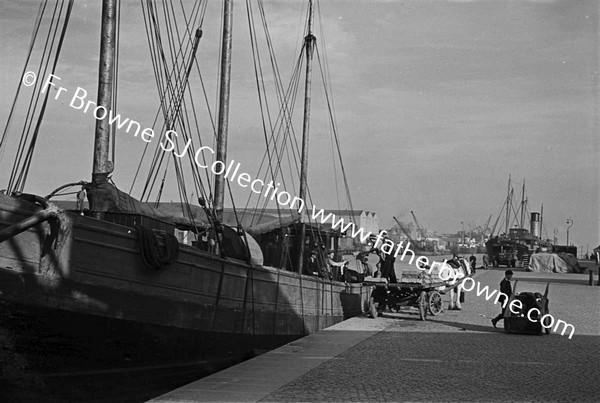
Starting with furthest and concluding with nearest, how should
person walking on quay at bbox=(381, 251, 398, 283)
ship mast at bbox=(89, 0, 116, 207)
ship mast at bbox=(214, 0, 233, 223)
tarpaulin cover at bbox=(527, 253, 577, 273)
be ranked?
tarpaulin cover at bbox=(527, 253, 577, 273) < person walking on quay at bbox=(381, 251, 398, 283) < ship mast at bbox=(214, 0, 233, 223) < ship mast at bbox=(89, 0, 116, 207)

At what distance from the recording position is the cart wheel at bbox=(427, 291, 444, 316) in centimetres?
1759

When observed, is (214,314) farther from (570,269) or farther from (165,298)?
(570,269)

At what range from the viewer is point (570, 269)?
52594mm

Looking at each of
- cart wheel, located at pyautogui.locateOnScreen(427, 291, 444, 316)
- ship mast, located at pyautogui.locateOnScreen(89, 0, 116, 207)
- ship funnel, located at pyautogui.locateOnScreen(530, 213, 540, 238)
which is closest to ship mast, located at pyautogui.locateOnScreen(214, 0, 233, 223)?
cart wheel, located at pyautogui.locateOnScreen(427, 291, 444, 316)

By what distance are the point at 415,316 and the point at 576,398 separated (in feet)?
32.2

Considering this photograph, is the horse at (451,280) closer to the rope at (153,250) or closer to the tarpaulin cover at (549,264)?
the rope at (153,250)

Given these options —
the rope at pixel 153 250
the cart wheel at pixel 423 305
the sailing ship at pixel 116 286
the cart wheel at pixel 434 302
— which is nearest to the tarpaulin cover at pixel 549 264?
the cart wheel at pixel 434 302

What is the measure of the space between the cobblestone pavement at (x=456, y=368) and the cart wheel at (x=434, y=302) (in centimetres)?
138

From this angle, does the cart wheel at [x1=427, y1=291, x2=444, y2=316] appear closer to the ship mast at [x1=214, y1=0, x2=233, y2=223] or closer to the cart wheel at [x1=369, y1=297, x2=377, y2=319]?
the cart wheel at [x1=369, y1=297, x2=377, y2=319]

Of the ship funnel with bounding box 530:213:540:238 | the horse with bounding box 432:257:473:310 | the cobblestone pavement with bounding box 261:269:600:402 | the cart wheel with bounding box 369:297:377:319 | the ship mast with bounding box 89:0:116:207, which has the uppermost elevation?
the ship funnel with bounding box 530:213:540:238

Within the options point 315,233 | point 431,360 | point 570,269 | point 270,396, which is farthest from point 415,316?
point 570,269

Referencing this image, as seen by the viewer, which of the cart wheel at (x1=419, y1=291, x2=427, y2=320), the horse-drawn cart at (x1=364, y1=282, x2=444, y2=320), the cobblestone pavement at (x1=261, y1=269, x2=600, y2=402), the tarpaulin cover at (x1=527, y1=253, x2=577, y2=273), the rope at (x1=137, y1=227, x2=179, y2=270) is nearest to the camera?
the cobblestone pavement at (x1=261, y1=269, x2=600, y2=402)

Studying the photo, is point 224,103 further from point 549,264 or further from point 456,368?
point 549,264

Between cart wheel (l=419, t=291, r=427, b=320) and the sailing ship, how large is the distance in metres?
3.31
